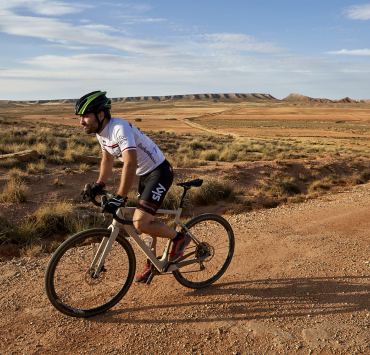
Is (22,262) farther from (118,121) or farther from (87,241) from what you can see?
(118,121)

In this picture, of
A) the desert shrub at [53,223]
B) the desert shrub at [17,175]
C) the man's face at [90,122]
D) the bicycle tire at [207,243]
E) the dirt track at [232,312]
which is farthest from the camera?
the desert shrub at [17,175]

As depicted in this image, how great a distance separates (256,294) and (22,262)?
3384 millimetres

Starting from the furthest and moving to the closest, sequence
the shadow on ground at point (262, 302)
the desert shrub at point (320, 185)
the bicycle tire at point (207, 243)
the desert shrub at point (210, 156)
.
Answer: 1. the desert shrub at point (210, 156)
2. the desert shrub at point (320, 185)
3. the bicycle tire at point (207, 243)
4. the shadow on ground at point (262, 302)

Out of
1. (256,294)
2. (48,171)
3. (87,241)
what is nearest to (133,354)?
(87,241)

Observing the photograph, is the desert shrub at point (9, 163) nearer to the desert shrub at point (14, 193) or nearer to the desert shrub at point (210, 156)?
the desert shrub at point (14, 193)

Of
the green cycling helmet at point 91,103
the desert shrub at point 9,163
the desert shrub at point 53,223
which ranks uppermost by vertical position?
the green cycling helmet at point 91,103

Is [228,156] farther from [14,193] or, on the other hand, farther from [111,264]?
[111,264]

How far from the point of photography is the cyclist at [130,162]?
421 centimetres

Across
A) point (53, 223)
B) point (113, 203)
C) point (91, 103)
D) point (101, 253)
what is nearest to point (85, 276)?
point (101, 253)

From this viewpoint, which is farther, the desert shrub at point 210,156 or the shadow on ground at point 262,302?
the desert shrub at point 210,156

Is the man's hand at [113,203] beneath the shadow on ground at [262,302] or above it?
above

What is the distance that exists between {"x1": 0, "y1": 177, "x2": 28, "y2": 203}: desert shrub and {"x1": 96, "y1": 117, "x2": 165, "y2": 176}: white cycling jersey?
21.1 ft

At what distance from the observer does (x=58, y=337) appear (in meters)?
4.23

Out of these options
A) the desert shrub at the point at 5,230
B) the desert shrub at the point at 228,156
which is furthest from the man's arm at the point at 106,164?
the desert shrub at the point at 228,156
